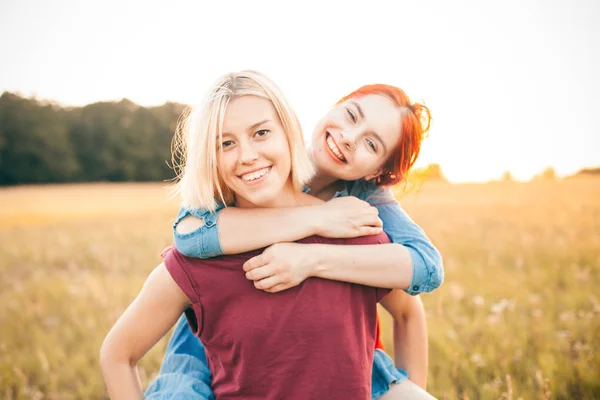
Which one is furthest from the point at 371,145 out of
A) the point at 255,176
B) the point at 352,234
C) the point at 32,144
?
the point at 32,144

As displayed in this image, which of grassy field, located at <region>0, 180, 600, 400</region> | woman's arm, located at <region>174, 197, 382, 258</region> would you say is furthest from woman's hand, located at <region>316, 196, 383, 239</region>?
grassy field, located at <region>0, 180, 600, 400</region>

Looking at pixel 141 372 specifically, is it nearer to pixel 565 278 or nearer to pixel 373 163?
pixel 373 163

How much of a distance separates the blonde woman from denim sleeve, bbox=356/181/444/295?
242 mm

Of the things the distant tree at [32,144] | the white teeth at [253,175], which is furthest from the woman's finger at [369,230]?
the distant tree at [32,144]

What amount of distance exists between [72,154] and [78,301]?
106ft

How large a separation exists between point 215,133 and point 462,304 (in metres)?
3.84

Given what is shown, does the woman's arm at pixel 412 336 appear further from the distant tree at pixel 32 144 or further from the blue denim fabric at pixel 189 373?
the distant tree at pixel 32 144

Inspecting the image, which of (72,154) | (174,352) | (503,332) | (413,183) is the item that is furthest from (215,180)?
(72,154)

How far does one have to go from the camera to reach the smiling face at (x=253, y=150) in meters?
1.92

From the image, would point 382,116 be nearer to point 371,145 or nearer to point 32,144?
point 371,145

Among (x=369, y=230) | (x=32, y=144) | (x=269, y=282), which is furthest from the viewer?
(x=32, y=144)

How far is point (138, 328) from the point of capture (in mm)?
1938

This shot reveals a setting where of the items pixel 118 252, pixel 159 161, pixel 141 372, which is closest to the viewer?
pixel 141 372

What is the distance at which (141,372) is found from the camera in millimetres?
3934
